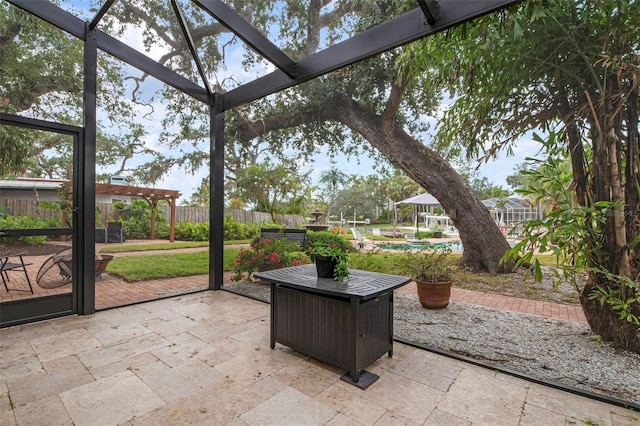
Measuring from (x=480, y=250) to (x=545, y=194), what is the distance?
255 centimetres

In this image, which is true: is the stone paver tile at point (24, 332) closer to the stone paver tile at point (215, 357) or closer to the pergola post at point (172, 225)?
the stone paver tile at point (215, 357)

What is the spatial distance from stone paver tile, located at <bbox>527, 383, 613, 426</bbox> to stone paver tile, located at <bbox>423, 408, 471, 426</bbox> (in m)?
0.56

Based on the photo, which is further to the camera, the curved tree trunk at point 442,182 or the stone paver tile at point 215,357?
the curved tree trunk at point 442,182

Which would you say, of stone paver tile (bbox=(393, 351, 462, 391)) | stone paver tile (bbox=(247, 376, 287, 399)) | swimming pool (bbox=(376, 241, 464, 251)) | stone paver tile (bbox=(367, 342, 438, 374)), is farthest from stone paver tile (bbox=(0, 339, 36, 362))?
swimming pool (bbox=(376, 241, 464, 251))

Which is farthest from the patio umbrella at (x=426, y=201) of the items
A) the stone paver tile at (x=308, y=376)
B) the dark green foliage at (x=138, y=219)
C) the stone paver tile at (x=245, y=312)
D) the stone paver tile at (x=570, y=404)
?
the dark green foliage at (x=138, y=219)

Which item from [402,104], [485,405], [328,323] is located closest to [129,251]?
[328,323]

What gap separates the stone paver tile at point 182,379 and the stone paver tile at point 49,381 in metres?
0.44

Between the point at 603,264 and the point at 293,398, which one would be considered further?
the point at 603,264

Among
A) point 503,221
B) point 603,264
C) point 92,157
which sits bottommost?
point 603,264

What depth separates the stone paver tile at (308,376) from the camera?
6.76 ft

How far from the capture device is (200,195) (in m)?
7.00

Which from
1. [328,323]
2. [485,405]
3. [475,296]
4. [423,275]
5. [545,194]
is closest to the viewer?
[485,405]

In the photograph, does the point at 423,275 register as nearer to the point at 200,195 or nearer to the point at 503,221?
the point at 503,221

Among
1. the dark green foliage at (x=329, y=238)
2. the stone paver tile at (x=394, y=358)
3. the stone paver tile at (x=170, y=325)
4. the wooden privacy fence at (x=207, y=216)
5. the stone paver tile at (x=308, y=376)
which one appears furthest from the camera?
the dark green foliage at (x=329, y=238)
